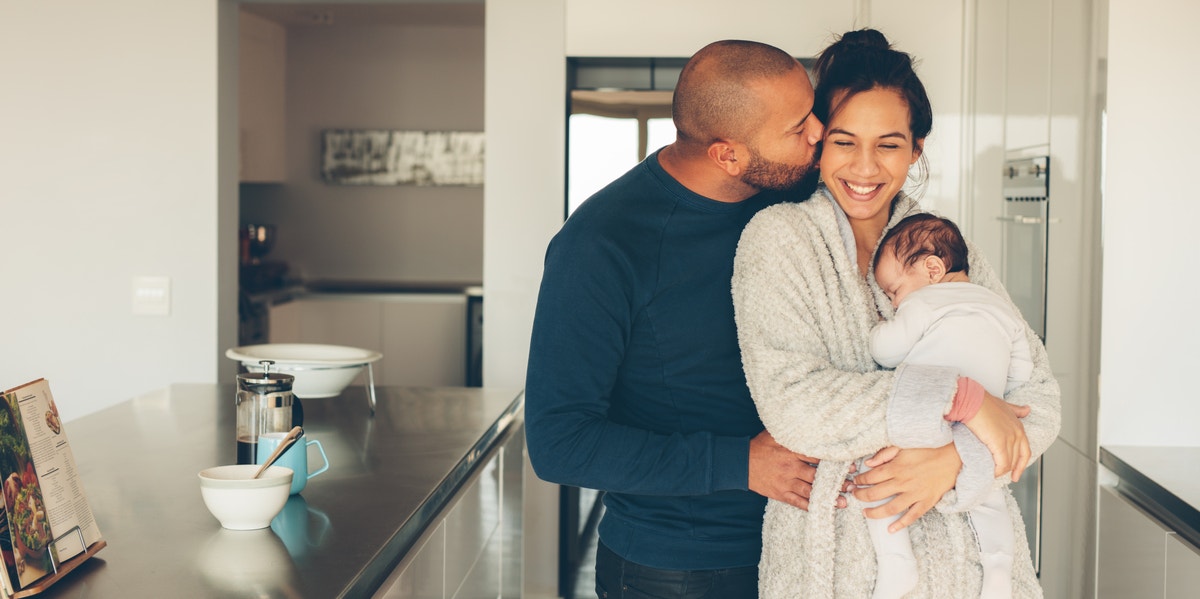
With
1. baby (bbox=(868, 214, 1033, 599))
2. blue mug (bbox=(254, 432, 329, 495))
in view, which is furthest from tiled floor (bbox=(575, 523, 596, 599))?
baby (bbox=(868, 214, 1033, 599))

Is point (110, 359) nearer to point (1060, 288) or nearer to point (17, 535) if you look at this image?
point (17, 535)

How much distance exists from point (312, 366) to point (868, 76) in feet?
4.81

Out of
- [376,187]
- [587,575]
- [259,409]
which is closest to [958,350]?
[259,409]

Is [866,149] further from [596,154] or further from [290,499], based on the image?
[596,154]

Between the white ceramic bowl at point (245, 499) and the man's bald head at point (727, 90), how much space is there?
2.63 ft

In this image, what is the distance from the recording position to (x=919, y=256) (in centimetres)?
161

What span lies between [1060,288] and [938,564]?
1166mm

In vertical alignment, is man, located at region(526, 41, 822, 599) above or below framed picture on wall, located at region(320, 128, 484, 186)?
below

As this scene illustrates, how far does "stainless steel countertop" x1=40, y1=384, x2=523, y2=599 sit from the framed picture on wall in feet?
13.3

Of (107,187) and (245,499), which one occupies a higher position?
(107,187)

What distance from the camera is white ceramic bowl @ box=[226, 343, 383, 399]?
2.49 meters

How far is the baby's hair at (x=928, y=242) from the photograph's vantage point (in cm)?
161

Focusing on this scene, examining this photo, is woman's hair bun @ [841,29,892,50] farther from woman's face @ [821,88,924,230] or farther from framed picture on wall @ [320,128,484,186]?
framed picture on wall @ [320,128,484,186]

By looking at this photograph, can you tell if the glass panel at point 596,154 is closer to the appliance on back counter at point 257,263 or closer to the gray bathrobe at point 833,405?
the gray bathrobe at point 833,405
